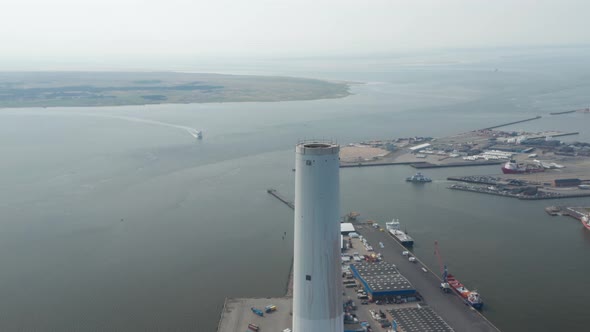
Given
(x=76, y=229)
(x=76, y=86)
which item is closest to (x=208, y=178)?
(x=76, y=229)

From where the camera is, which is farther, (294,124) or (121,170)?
(294,124)

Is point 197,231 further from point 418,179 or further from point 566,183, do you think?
point 566,183

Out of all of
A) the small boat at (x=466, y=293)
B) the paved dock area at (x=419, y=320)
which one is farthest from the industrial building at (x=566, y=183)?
the paved dock area at (x=419, y=320)

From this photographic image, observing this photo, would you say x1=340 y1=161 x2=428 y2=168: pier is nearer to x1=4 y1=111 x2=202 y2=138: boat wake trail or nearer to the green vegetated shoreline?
x1=4 y1=111 x2=202 y2=138: boat wake trail

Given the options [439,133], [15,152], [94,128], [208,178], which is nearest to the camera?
[208,178]

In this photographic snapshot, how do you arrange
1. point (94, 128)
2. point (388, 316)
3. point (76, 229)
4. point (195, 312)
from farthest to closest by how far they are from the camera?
point (94, 128), point (76, 229), point (195, 312), point (388, 316)

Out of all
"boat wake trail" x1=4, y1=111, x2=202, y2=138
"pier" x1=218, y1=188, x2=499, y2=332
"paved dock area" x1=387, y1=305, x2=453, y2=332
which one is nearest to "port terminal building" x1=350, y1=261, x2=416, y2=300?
"pier" x1=218, y1=188, x2=499, y2=332

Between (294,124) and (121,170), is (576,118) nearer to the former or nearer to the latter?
(294,124)
